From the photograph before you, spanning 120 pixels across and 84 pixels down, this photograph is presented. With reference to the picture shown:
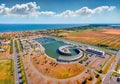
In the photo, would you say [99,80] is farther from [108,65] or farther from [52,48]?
[52,48]

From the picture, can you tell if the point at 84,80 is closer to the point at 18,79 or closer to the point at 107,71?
the point at 107,71

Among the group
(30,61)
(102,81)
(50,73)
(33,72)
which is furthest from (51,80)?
(30,61)

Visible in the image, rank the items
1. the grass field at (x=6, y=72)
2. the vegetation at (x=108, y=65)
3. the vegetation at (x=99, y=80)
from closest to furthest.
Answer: the vegetation at (x=99, y=80) < the grass field at (x=6, y=72) < the vegetation at (x=108, y=65)

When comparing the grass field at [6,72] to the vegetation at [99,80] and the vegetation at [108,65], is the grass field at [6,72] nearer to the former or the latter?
the vegetation at [99,80]

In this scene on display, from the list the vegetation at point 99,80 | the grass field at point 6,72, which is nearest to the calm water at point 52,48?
the grass field at point 6,72

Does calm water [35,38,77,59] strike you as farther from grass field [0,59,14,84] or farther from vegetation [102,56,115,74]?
grass field [0,59,14,84]

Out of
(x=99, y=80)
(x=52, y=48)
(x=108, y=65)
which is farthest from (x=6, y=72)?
(x=108, y=65)

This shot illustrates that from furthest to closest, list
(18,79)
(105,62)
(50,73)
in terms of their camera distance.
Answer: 1. (105,62)
2. (50,73)
3. (18,79)

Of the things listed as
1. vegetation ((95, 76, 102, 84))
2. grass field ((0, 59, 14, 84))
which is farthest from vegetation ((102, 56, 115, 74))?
grass field ((0, 59, 14, 84))

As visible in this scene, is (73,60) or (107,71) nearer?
→ (107,71)
